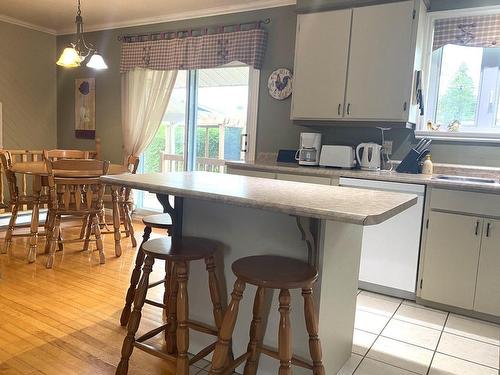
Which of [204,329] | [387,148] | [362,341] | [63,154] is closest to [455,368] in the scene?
[362,341]

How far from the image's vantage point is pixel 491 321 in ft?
8.54

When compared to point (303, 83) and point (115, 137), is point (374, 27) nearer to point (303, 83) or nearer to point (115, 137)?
point (303, 83)

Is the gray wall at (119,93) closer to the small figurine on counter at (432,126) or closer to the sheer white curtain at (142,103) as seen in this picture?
the sheer white curtain at (142,103)

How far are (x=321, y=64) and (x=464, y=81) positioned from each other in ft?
3.76

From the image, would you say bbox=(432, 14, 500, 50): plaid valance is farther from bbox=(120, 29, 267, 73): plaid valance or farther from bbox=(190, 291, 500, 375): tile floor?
bbox=(190, 291, 500, 375): tile floor

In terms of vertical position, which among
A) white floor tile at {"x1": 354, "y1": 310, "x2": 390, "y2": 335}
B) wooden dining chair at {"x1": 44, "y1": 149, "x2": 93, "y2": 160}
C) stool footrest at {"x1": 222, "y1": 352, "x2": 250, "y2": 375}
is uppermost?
wooden dining chair at {"x1": 44, "y1": 149, "x2": 93, "y2": 160}

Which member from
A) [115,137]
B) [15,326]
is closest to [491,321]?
[15,326]

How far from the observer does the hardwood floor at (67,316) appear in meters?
1.91

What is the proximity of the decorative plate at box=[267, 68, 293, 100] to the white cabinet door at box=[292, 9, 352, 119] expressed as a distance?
339 millimetres

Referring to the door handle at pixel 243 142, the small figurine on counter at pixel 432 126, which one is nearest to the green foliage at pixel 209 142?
the door handle at pixel 243 142

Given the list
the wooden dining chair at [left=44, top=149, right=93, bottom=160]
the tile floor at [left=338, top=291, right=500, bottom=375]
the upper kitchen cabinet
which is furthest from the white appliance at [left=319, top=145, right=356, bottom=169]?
the wooden dining chair at [left=44, top=149, right=93, bottom=160]

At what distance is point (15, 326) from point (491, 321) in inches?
115

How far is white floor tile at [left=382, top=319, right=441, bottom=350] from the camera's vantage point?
2.30 m

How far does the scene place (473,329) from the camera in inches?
98.0
